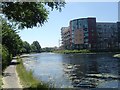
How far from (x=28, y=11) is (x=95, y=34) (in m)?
136

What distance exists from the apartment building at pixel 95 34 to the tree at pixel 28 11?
12716 centimetres

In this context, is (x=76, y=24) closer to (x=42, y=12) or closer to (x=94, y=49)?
(x=94, y=49)

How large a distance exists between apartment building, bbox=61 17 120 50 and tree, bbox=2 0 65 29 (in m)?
127

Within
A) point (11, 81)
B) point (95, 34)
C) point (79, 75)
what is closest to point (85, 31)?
point (95, 34)

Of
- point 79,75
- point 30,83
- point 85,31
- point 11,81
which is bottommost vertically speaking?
point 85,31

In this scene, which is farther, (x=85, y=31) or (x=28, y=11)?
(x=85, y=31)

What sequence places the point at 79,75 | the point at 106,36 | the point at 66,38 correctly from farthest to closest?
the point at 66,38 → the point at 106,36 → the point at 79,75

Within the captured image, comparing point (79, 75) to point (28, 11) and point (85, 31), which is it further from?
point (85, 31)

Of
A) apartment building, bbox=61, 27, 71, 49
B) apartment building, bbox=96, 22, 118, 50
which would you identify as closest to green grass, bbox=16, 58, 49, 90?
apartment building, bbox=96, 22, 118, 50

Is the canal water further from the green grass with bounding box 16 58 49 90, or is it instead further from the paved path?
the paved path

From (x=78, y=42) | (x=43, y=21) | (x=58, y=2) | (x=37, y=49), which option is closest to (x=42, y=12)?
(x=43, y=21)

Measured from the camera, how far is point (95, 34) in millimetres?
150125

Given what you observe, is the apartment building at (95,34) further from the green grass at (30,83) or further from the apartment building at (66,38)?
the green grass at (30,83)

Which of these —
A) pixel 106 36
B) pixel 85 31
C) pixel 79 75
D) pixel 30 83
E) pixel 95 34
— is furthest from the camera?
pixel 106 36
